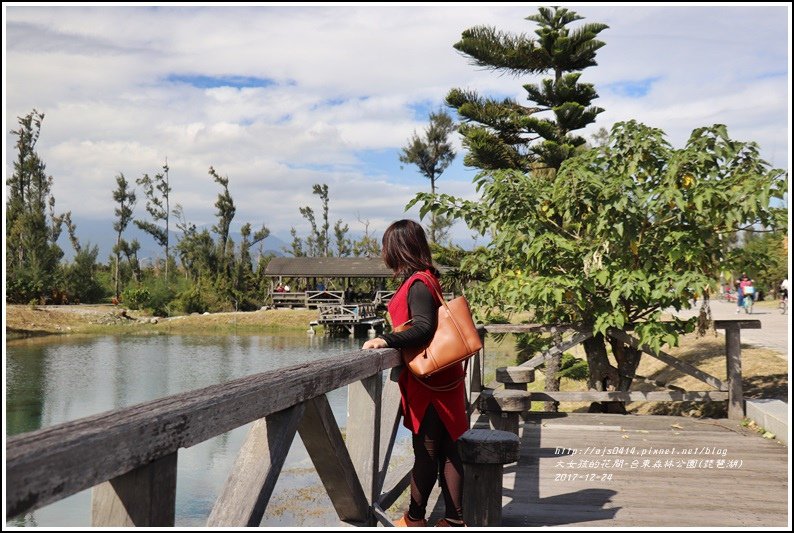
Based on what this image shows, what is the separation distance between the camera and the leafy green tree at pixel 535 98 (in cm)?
1647

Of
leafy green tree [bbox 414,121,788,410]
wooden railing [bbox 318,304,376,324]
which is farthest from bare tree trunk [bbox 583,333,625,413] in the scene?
wooden railing [bbox 318,304,376,324]

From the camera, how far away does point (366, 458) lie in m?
3.26

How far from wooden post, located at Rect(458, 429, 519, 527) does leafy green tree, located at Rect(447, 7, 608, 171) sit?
1374 cm

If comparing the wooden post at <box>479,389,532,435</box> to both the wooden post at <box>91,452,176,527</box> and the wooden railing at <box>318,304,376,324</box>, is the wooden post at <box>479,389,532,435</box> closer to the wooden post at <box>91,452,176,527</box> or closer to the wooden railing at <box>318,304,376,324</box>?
the wooden post at <box>91,452,176,527</box>

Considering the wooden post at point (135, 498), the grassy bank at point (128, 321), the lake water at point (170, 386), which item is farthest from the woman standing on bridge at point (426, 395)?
the grassy bank at point (128, 321)

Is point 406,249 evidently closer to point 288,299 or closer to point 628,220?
point 628,220

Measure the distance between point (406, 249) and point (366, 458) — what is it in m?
0.87

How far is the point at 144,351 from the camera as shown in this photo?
27.2 m

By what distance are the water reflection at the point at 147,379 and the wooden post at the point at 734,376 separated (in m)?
5.13

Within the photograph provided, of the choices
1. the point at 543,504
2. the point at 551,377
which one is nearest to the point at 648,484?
the point at 543,504

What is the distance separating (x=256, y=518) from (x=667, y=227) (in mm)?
5950

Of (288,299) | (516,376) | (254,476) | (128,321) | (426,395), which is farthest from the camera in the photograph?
(288,299)

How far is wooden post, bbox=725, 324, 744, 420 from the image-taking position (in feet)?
22.8

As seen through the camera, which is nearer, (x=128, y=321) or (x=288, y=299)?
(x=128, y=321)
